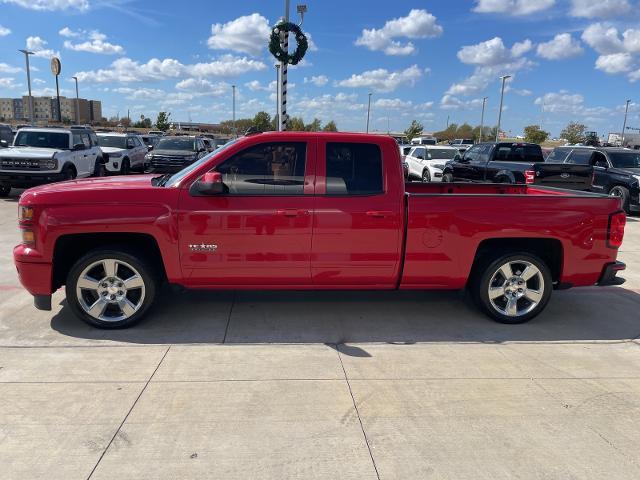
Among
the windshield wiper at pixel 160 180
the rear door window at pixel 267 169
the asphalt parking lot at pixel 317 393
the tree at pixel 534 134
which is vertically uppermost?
the tree at pixel 534 134

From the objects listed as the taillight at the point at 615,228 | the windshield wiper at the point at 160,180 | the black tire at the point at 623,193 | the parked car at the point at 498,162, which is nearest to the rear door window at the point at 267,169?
the windshield wiper at the point at 160,180

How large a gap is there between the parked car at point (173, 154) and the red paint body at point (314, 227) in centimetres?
1326

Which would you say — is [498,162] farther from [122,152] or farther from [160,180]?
[122,152]

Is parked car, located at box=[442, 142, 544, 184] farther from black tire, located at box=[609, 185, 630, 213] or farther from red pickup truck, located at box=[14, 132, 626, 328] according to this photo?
red pickup truck, located at box=[14, 132, 626, 328]

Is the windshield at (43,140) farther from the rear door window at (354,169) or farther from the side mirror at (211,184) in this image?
the rear door window at (354,169)

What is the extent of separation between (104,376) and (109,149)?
1697 cm

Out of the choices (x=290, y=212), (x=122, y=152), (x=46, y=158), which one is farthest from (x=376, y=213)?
(x=122, y=152)

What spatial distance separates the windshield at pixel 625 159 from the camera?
45.2 feet

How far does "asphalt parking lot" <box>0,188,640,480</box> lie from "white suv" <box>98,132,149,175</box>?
46.3 ft

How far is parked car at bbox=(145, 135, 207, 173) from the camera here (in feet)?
59.6

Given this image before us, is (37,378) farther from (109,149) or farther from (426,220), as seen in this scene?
(109,149)

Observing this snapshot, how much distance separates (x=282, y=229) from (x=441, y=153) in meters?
16.6

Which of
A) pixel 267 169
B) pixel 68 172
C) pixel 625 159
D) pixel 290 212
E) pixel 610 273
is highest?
pixel 625 159

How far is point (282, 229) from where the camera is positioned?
460 cm
